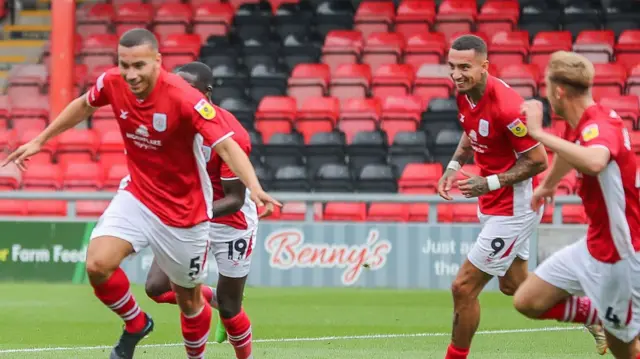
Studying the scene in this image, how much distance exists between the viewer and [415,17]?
22.2 meters

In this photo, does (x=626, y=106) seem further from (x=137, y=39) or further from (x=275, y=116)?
(x=137, y=39)

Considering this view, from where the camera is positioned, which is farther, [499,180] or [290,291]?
[290,291]

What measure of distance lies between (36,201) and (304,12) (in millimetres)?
6881

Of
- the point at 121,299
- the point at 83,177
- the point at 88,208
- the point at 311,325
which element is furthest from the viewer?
the point at 83,177

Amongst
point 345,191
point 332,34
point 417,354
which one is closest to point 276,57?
point 332,34

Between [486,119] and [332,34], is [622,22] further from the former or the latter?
[486,119]

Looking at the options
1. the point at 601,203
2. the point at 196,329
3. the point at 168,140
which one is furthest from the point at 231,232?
the point at 601,203

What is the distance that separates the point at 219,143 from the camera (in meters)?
7.08

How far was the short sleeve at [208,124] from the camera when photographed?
7094 millimetres

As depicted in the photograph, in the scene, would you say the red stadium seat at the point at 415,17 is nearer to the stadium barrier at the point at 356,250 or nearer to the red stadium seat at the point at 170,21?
the red stadium seat at the point at 170,21

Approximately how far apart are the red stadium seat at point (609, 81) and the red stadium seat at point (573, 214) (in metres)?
3.63

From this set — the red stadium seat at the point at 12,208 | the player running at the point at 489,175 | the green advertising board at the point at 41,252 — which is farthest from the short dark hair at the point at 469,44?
the red stadium seat at the point at 12,208

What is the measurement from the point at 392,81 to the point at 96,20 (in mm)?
6625

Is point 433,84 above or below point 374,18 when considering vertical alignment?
below
